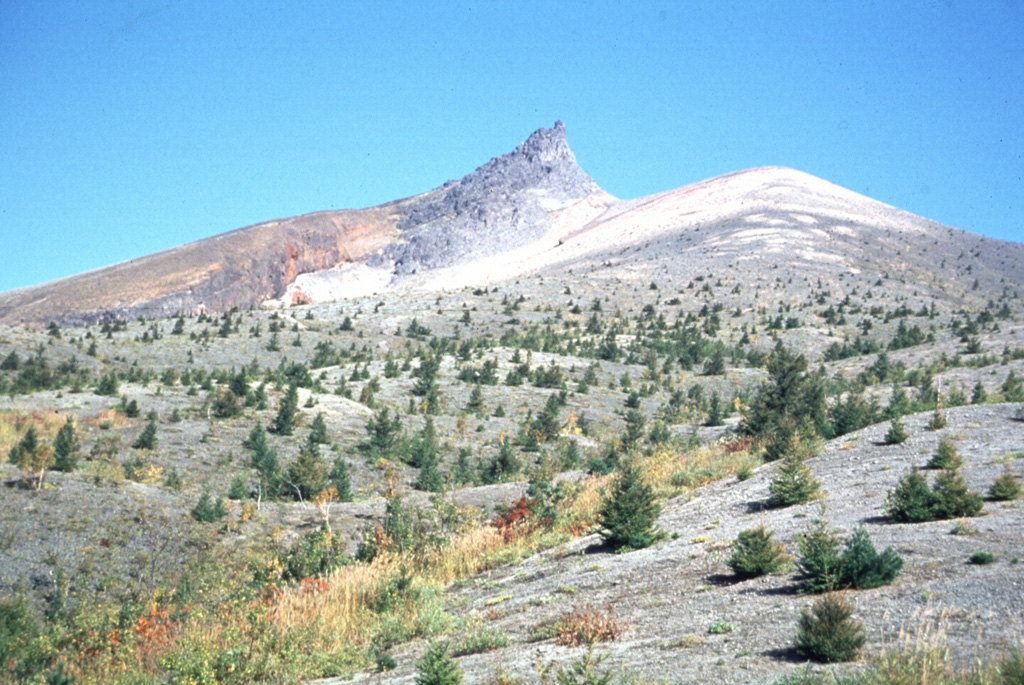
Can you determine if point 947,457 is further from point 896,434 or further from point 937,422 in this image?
point 937,422

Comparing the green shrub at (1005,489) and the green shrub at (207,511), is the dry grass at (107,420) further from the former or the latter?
the green shrub at (1005,489)

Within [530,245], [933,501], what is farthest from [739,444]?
[530,245]

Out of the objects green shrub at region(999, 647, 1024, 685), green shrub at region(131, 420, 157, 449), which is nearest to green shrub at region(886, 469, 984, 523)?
green shrub at region(999, 647, 1024, 685)

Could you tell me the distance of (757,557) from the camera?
8.28m

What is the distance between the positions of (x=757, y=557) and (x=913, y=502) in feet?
8.82

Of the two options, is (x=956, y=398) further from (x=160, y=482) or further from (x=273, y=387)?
(x=273, y=387)

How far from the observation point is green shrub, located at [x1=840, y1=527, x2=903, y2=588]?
286 inches

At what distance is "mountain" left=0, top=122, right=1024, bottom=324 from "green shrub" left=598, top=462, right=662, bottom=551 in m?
51.0

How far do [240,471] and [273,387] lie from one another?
28.8 feet

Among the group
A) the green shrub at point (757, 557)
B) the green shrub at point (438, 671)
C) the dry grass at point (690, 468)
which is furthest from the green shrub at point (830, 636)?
the dry grass at point (690, 468)

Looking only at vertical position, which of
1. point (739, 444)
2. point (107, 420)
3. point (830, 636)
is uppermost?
point (107, 420)

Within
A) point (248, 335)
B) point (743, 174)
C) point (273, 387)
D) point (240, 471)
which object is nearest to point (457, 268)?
point (743, 174)

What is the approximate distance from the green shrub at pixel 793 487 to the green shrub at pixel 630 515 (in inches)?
73.7

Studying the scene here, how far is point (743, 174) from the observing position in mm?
103500
